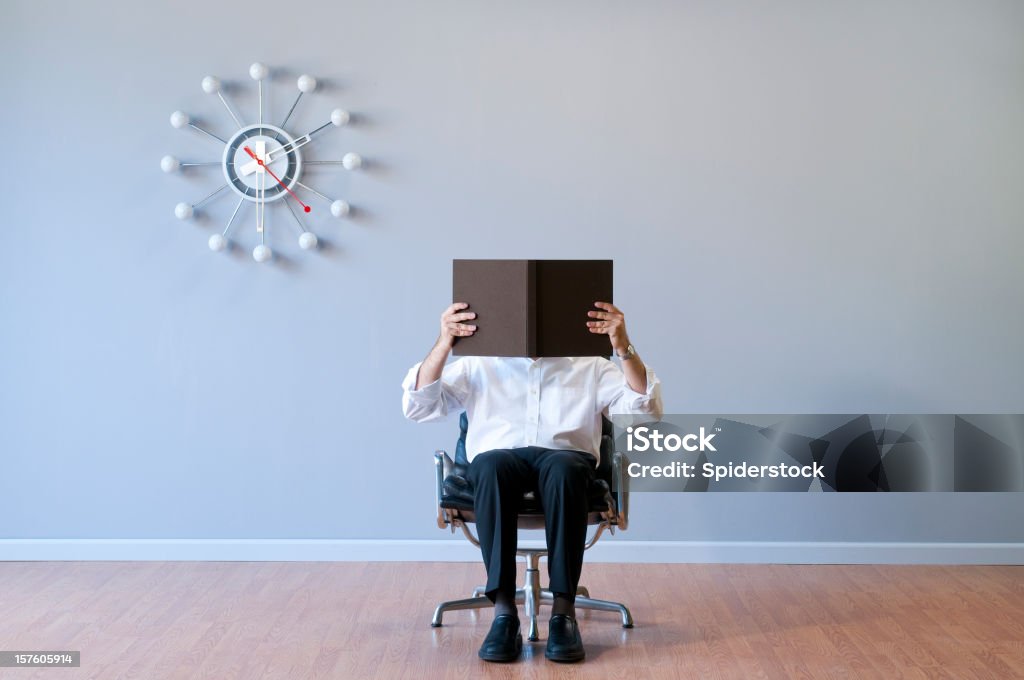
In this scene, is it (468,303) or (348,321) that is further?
(348,321)

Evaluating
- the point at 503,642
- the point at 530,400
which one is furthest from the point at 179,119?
the point at 503,642

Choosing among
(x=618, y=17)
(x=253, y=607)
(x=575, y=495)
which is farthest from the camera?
(x=618, y=17)

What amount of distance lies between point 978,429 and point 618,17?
1974 mm

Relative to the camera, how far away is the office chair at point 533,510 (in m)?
2.89

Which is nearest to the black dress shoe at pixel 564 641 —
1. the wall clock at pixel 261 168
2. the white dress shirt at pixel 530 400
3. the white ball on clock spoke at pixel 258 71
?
the white dress shirt at pixel 530 400

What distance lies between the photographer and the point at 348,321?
12.8 feet

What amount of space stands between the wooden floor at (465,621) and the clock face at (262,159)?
1356mm

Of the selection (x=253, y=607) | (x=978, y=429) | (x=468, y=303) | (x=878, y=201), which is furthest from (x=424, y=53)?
(x=978, y=429)

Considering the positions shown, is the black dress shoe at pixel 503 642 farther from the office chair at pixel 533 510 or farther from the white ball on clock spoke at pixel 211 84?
the white ball on clock spoke at pixel 211 84

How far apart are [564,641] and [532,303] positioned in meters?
0.87

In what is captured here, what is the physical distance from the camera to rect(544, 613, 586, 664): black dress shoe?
2730 millimetres

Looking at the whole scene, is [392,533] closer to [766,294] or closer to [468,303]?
[468,303]

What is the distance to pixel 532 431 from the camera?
10.1 feet

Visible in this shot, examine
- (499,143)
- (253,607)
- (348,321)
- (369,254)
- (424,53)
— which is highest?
(424,53)
